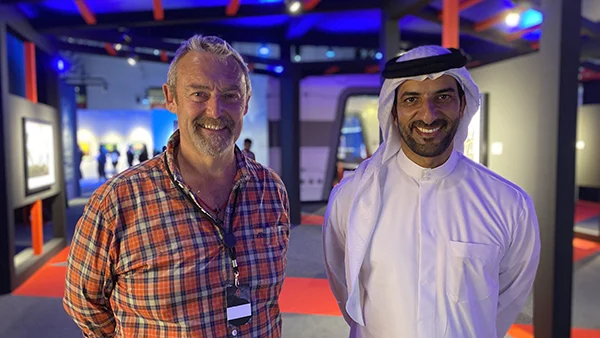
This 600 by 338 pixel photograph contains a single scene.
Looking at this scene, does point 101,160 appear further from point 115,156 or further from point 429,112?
point 429,112

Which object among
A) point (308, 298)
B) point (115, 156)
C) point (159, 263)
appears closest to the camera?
point (159, 263)

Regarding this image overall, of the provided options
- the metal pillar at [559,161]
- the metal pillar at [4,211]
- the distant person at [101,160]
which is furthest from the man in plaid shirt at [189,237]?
the distant person at [101,160]

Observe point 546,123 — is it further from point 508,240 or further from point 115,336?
point 115,336

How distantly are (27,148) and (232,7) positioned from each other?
2910mm

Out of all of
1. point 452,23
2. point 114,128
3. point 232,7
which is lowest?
point 114,128

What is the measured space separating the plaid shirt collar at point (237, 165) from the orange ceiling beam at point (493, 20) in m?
4.90

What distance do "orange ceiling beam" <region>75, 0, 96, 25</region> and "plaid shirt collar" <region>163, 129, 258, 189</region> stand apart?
13.7 feet

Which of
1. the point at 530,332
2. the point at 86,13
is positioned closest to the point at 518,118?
the point at 530,332

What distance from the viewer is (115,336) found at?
1384 millimetres

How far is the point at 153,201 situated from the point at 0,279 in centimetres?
419

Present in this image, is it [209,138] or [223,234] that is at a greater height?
[209,138]

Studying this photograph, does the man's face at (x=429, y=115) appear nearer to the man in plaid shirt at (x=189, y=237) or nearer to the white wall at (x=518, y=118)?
the man in plaid shirt at (x=189, y=237)

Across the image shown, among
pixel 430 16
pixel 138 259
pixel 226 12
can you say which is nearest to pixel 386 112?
pixel 138 259

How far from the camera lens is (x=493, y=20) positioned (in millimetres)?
A: 5531
